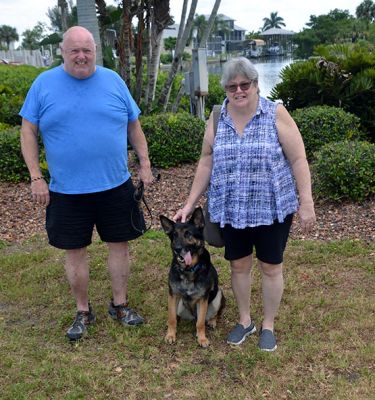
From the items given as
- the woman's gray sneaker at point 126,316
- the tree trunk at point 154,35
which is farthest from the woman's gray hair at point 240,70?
the tree trunk at point 154,35

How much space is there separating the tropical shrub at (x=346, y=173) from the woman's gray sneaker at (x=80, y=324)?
3434 mm

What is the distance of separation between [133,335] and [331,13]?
7048 cm

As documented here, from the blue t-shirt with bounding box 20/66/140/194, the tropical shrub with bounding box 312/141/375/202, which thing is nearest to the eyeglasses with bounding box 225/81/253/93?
the blue t-shirt with bounding box 20/66/140/194

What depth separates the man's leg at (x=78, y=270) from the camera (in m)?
3.83

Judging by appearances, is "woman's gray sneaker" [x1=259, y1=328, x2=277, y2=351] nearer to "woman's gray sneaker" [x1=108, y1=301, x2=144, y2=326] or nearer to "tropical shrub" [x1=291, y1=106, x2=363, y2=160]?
"woman's gray sneaker" [x1=108, y1=301, x2=144, y2=326]

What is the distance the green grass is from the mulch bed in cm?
51

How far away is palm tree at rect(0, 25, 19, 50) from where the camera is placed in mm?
102250

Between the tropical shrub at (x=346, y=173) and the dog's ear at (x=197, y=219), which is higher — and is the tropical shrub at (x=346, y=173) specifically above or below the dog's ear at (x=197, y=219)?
below

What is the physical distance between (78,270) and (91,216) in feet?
1.56

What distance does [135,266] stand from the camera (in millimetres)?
5195

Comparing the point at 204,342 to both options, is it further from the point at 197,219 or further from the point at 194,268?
the point at 197,219

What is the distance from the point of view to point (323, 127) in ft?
24.7

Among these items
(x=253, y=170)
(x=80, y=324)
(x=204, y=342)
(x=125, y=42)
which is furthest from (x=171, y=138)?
(x=253, y=170)

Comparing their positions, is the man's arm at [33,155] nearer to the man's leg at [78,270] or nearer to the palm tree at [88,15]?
the man's leg at [78,270]
